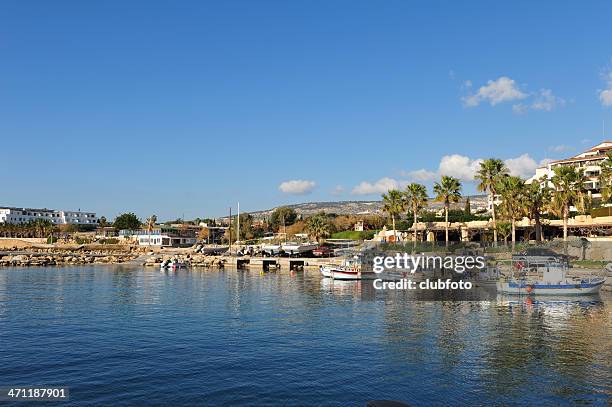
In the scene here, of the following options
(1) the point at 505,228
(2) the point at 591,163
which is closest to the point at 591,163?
(2) the point at 591,163

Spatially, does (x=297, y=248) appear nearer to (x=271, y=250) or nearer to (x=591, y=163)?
(x=271, y=250)

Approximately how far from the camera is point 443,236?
121 meters

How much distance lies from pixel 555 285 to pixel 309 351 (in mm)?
36591

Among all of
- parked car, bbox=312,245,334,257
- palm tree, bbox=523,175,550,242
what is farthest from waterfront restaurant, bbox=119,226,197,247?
palm tree, bbox=523,175,550,242

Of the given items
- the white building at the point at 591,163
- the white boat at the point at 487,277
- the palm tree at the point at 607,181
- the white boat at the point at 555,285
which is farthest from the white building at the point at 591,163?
the white boat at the point at 555,285

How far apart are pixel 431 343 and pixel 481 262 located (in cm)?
4383

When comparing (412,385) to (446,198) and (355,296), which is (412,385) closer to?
(355,296)

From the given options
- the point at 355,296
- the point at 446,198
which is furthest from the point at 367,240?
the point at 355,296

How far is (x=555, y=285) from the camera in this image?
5616cm

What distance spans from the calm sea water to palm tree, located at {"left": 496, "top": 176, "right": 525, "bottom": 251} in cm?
2834

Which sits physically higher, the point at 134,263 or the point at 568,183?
the point at 568,183

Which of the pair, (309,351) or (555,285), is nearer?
(309,351)

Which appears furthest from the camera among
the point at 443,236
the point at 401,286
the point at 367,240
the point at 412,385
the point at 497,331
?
the point at 367,240

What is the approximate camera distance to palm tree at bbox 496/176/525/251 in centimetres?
8112
